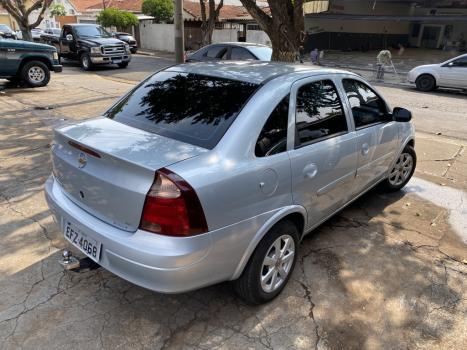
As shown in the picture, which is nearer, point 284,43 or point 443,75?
point 284,43

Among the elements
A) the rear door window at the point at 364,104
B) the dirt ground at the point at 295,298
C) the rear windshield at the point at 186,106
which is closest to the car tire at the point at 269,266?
the dirt ground at the point at 295,298

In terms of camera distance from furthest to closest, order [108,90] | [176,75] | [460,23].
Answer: [460,23] < [108,90] < [176,75]

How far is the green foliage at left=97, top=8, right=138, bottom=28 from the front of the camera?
112 feet

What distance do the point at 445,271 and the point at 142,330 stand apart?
262 centimetres

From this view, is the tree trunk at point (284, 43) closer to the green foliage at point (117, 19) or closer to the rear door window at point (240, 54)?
the rear door window at point (240, 54)

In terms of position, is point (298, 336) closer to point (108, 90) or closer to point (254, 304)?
point (254, 304)

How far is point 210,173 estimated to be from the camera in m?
2.38

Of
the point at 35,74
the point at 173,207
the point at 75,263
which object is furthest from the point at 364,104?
the point at 35,74

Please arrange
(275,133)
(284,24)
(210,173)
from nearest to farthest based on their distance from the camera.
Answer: (210,173) → (275,133) → (284,24)

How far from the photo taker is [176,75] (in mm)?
3432

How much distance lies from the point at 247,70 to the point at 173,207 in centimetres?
154

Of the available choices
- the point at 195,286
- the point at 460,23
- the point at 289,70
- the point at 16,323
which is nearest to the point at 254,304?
the point at 195,286

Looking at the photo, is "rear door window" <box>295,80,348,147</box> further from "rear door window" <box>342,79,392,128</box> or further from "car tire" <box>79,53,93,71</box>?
"car tire" <box>79,53,93,71</box>

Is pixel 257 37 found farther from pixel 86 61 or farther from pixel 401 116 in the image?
pixel 401 116
